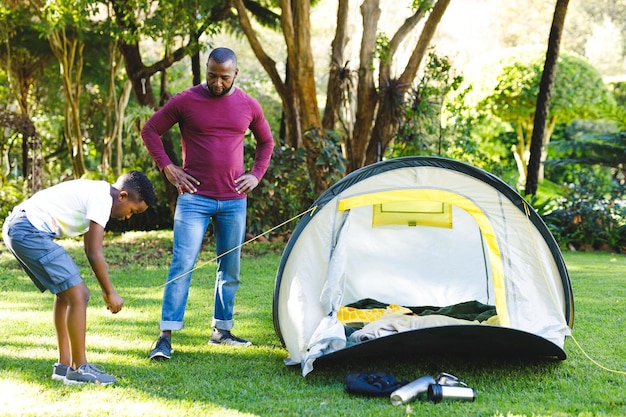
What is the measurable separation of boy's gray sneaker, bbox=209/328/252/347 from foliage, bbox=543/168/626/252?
5.91 meters

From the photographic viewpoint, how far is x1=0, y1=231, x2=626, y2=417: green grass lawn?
3080mm

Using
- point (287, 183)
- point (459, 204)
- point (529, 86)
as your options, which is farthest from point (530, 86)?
point (459, 204)

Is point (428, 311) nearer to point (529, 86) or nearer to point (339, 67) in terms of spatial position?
point (339, 67)

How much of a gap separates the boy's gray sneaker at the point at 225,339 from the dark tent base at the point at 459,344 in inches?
25.2

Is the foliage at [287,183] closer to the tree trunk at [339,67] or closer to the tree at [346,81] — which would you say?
the tree at [346,81]

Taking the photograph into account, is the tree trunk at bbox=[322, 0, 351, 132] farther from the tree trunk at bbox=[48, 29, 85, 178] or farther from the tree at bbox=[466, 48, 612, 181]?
the tree at bbox=[466, 48, 612, 181]

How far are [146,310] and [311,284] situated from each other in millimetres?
1749

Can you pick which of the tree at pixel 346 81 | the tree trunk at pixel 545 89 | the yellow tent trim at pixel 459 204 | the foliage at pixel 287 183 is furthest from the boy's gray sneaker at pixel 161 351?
the tree trunk at pixel 545 89

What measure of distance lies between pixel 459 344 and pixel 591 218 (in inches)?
253

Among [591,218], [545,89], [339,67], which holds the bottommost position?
[591,218]

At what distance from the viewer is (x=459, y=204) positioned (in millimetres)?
4285

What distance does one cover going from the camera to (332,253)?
3986 millimetres

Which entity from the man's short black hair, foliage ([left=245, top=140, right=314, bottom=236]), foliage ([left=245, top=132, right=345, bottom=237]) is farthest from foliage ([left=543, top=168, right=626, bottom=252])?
the man's short black hair

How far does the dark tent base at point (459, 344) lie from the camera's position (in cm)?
341
